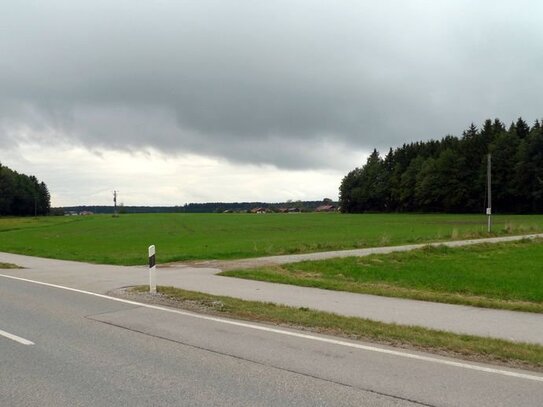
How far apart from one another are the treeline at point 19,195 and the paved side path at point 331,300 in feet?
540

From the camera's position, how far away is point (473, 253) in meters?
22.7

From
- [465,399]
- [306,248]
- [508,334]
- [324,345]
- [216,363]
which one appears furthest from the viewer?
[306,248]

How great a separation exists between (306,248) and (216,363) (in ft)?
61.5

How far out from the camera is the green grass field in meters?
11.8

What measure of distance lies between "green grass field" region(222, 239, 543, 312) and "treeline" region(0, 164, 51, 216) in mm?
166422

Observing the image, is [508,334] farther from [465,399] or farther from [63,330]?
[63,330]

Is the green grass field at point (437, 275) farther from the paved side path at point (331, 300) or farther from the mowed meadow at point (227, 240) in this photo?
the mowed meadow at point (227, 240)

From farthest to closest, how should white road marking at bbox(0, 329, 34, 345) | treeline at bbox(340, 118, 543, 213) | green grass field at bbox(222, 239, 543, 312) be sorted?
treeline at bbox(340, 118, 543, 213) → green grass field at bbox(222, 239, 543, 312) → white road marking at bbox(0, 329, 34, 345)

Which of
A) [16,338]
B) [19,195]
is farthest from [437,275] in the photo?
[19,195]

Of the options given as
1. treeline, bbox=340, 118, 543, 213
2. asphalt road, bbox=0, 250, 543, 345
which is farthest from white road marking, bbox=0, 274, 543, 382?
treeline, bbox=340, 118, 543, 213

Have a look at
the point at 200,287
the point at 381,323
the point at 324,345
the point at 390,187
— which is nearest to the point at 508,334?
the point at 381,323

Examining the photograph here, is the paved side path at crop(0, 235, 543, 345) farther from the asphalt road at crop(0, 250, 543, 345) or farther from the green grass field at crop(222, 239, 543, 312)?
the green grass field at crop(222, 239, 543, 312)

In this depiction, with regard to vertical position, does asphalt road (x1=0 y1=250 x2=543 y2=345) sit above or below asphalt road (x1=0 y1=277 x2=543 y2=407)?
below

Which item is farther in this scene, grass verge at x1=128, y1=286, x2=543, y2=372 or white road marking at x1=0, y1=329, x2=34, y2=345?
white road marking at x1=0, y1=329, x2=34, y2=345
